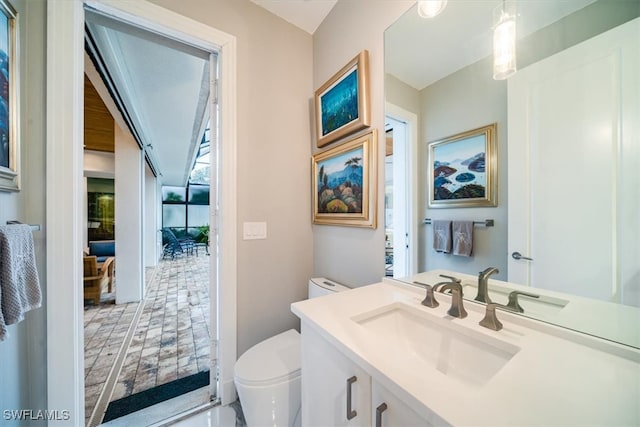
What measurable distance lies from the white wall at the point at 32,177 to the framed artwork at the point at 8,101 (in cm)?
8

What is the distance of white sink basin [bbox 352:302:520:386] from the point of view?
2.13 ft

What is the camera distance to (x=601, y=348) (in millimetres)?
595

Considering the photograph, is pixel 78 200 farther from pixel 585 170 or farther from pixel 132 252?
pixel 132 252

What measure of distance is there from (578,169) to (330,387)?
3.23 ft

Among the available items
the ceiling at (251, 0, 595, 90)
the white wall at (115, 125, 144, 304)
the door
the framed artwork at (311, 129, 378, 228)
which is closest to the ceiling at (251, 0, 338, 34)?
the ceiling at (251, 0, 595, 90)

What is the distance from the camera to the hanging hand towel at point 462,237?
94 cm

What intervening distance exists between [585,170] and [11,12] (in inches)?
81.7

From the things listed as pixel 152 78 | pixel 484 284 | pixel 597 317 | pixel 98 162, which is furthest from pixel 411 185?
pixel 98 162

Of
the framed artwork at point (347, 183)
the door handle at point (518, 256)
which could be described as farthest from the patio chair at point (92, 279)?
the door handle at point (518, 256)

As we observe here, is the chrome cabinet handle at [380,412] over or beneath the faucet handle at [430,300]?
beneath

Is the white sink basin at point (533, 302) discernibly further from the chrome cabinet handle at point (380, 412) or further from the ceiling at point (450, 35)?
the ceiling at point (450, 35)

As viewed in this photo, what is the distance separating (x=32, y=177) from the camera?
40.0 inches

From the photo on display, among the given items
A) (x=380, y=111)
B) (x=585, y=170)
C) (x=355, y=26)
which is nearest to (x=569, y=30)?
(x=585, y=170)

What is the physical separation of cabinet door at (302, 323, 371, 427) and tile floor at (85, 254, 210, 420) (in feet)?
4.69
